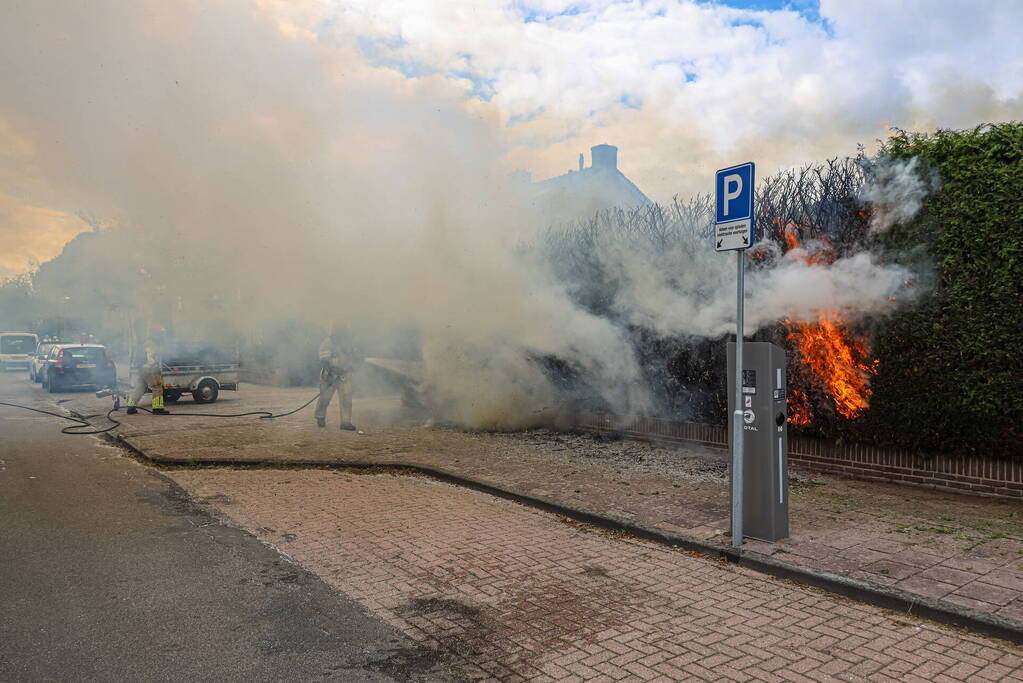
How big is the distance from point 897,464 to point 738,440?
298 centimetres

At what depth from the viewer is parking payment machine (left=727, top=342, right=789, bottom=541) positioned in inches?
202

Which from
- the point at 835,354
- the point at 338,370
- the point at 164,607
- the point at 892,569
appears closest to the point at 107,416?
the point at 338,370

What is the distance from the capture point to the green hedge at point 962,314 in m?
6.12

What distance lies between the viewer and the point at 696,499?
6.45 metres

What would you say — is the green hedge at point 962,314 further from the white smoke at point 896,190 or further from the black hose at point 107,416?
the black hose at point 107,416

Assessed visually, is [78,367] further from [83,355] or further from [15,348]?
[15,348]

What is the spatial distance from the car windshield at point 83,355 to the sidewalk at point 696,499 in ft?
28.8

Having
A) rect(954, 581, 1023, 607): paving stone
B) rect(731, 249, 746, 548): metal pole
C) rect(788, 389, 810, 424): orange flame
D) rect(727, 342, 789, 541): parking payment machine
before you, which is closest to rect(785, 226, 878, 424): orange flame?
rect(788, 389, 810, 424): orange flame

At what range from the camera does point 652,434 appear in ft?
31.6

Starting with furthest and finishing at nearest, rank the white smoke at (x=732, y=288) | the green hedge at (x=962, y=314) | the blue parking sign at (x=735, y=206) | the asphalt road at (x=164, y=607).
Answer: the white smoke at (x=732, y=288), the green hedge at (x=962, y=314), the blue parking sign at (x=735, y=206), the asphalt road at (x=164, y=607)

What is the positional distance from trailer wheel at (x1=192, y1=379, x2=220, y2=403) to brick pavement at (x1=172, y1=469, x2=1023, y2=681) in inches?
414

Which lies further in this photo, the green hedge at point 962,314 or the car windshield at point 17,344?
the car windshield at point 17,344

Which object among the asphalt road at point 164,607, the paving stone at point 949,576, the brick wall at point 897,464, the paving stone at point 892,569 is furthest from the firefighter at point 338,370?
the paving stone at point 949,576

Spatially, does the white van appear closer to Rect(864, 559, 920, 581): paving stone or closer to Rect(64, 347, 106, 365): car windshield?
Rect(64, 347, 106, 365): car windshield
